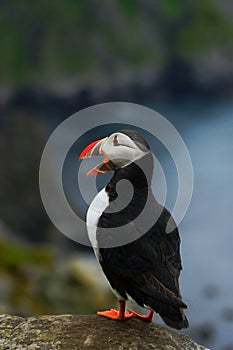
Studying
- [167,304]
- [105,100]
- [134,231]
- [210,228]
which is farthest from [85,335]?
[105,100]

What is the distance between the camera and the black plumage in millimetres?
6746

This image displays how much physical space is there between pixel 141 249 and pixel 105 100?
282 ft

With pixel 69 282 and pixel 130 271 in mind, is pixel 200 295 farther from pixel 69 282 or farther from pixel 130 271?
pixel 130 271

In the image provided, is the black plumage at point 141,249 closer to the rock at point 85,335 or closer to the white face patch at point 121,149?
the white face patch at point 121,149

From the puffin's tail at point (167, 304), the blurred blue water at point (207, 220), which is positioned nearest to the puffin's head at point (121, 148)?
the puffin's tail at point (167, 304)

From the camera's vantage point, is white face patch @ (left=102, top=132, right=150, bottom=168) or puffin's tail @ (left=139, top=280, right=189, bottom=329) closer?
puffin's tail @ (left=139, top=280, right=189, bottom=329)

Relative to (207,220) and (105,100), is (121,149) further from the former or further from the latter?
(105,100)

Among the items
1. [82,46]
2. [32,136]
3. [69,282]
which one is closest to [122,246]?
[69,282]

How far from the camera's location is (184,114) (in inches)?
3039

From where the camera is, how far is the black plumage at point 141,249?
6.75m

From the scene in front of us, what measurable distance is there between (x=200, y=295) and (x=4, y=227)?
1111cm

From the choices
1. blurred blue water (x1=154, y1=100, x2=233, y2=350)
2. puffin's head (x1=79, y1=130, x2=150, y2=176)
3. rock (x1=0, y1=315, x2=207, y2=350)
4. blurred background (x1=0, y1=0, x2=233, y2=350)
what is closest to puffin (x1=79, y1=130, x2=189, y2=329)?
puffin's head (x1=79, y1=130, x2=150, y2=176)

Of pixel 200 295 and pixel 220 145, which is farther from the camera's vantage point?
pixel 220 145

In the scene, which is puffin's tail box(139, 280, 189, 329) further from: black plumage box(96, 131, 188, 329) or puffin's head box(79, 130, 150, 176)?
puffin's head box(79, 130, 150, 176)
